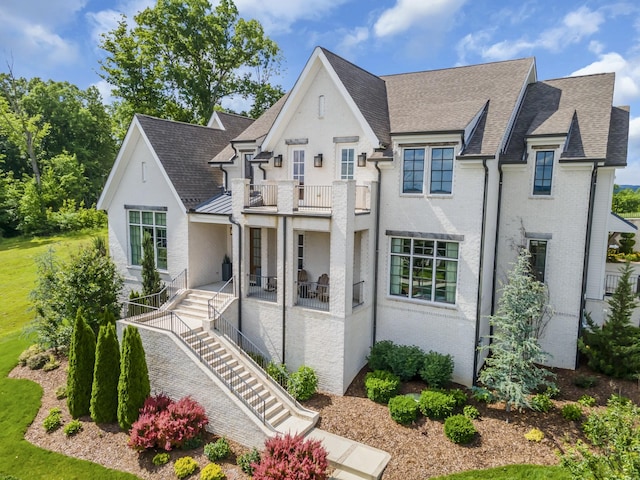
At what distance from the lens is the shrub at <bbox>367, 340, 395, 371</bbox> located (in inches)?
640

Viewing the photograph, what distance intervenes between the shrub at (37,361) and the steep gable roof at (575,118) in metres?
22.2

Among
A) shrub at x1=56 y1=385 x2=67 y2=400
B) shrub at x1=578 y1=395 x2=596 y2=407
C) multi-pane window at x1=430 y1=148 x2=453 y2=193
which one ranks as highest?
multi-pane window at x1=430 y1=148 x2=453 y2=193

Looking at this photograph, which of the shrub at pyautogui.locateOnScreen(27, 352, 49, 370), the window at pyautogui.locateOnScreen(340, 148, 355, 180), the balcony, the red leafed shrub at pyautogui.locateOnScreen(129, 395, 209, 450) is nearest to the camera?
the red leafed shrub at pyautogui.locateOnScreen(129, 395, 209, 450)

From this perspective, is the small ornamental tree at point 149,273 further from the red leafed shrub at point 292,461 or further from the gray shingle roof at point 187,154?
the red leafed shrub at point 292,461

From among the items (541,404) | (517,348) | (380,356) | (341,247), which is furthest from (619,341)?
(341,247)

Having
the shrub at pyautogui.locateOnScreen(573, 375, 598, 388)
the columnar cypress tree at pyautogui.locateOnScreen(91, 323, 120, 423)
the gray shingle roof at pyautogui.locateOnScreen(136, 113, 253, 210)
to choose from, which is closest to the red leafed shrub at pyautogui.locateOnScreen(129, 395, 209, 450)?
the columnar cypress tree at pyautogui.locateOnScreen(91, 323, 120, 423)

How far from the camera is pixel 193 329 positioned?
16.6m

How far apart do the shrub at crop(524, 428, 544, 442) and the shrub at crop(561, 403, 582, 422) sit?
3.82 feet

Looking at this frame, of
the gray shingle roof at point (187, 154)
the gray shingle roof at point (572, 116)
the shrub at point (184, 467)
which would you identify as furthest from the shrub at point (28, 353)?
the gray shingle roof at point (572, 116)

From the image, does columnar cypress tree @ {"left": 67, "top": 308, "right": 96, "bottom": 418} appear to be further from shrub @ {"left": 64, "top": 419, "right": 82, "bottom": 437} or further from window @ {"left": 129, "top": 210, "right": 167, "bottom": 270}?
window @ {"left": 129, "top": 210, "right": 167, "bottom": 270}

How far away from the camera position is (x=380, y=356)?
1634 cm

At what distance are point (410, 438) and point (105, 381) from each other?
10723 mm

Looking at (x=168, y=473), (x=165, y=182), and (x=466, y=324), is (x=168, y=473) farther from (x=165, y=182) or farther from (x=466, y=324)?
(x=165, y=182)

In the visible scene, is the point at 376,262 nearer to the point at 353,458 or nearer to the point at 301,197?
the point at 301,197
